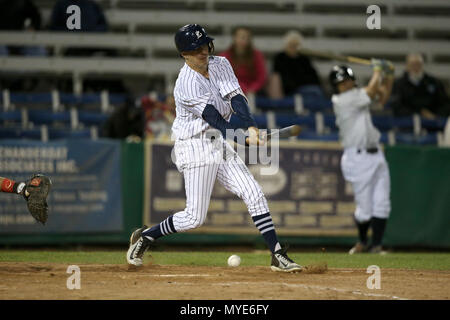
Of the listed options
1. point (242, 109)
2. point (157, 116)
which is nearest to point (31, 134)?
Answer: point (157, 116)

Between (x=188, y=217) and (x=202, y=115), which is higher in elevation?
(x=202, y=115)

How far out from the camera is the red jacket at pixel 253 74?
39.3 feet

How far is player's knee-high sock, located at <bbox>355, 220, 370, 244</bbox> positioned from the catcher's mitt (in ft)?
14.5

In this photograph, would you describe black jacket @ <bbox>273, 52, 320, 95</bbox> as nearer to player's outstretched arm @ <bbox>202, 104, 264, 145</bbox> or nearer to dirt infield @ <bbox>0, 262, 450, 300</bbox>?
dirt infield @ <bbox>0, 262, 450, 300</bbox>

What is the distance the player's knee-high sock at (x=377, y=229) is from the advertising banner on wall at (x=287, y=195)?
105cm

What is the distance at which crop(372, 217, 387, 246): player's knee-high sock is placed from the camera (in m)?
9.46

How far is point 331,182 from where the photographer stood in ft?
34.9

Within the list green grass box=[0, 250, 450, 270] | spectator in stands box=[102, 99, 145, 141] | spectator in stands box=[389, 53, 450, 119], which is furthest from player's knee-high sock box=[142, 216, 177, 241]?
spectator in stands box=[389, 53, 450, 119]

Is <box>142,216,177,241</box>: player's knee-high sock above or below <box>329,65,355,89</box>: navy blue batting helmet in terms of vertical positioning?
below

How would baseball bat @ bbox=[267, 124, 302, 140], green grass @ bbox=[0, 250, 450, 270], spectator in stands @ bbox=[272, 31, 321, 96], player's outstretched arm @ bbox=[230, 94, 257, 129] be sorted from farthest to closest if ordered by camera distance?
spectator in stands @ bbox=[272, 31, 321, 96] → green grass @ bbox=[0, 250, 450, 270] → player's outstretched arm @ bbox=[230, 94, 257, 129] → baseball bat @ bbox=[267, 124, 302, 140]

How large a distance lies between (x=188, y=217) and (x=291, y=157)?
4554 mm

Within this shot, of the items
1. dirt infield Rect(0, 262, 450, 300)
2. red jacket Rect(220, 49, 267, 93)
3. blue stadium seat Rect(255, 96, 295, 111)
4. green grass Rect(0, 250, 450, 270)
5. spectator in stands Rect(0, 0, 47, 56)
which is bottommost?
green grass Rect(0, 250, 450, 270)
